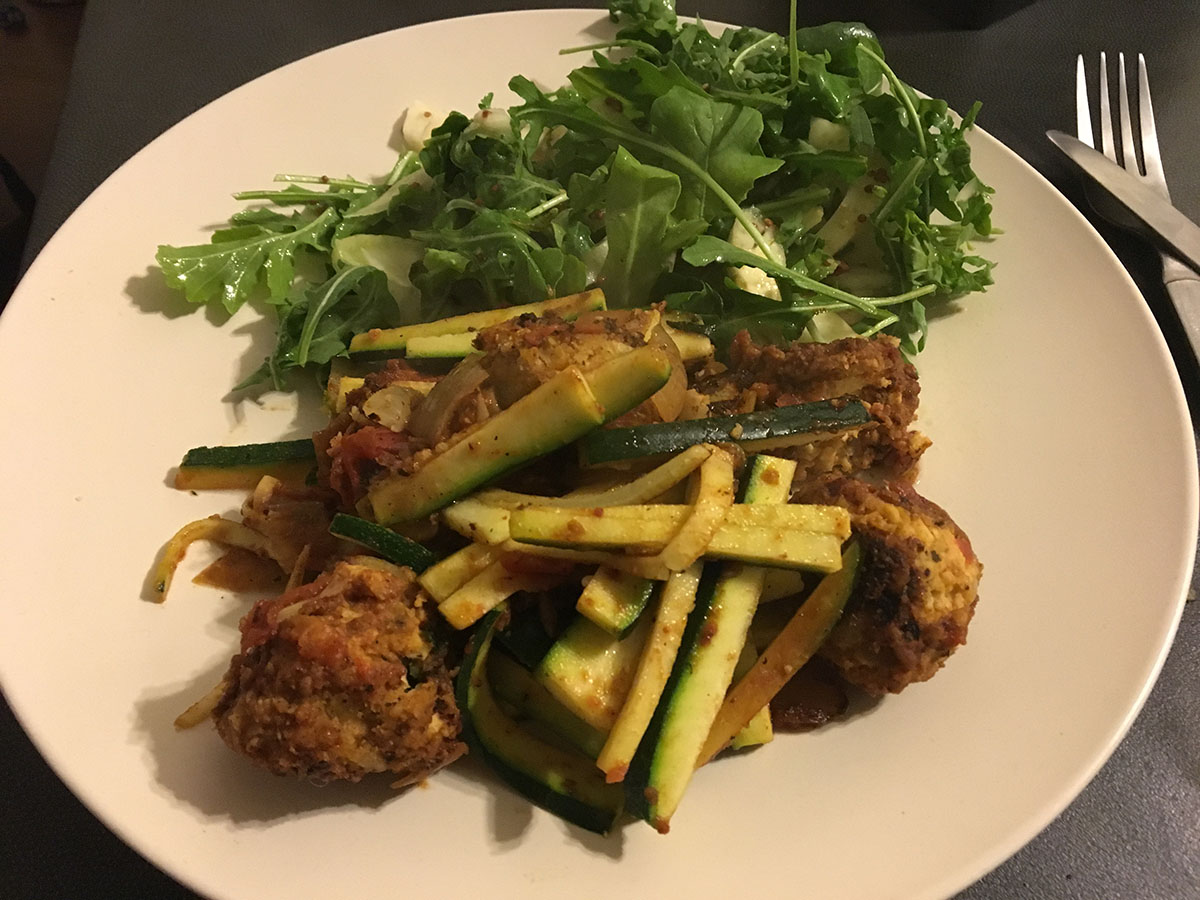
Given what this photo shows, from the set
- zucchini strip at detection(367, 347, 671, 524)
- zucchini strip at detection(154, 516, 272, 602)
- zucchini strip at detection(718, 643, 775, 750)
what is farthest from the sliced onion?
zucchini strip at detection(718, 643, 775, 750)

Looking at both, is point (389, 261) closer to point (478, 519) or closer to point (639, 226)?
point (639, 226)

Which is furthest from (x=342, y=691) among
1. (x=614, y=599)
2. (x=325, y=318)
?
(x=325, y=318)

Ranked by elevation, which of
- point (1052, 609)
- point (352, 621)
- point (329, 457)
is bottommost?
point (1052, 609)

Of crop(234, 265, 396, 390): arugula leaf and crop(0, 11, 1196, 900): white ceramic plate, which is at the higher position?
crop(234, 265, 396, 390): arugula leaf

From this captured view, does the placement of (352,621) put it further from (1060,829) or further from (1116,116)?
(1116,116)

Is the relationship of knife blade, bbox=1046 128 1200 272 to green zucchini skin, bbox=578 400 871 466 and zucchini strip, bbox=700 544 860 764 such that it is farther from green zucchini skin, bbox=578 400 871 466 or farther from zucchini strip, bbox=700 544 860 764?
zucchini strip, bbox=700 544 860 764

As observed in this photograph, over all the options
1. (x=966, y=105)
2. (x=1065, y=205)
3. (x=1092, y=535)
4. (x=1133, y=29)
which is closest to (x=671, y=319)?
(x=1092, y=535)

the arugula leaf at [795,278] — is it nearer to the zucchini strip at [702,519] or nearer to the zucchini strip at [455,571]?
the zucchini strip at [702,519]

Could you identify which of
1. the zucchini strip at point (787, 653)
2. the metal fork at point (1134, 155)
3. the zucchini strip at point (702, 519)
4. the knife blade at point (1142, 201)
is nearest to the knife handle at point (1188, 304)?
the metal fork at point (1134, 155)
